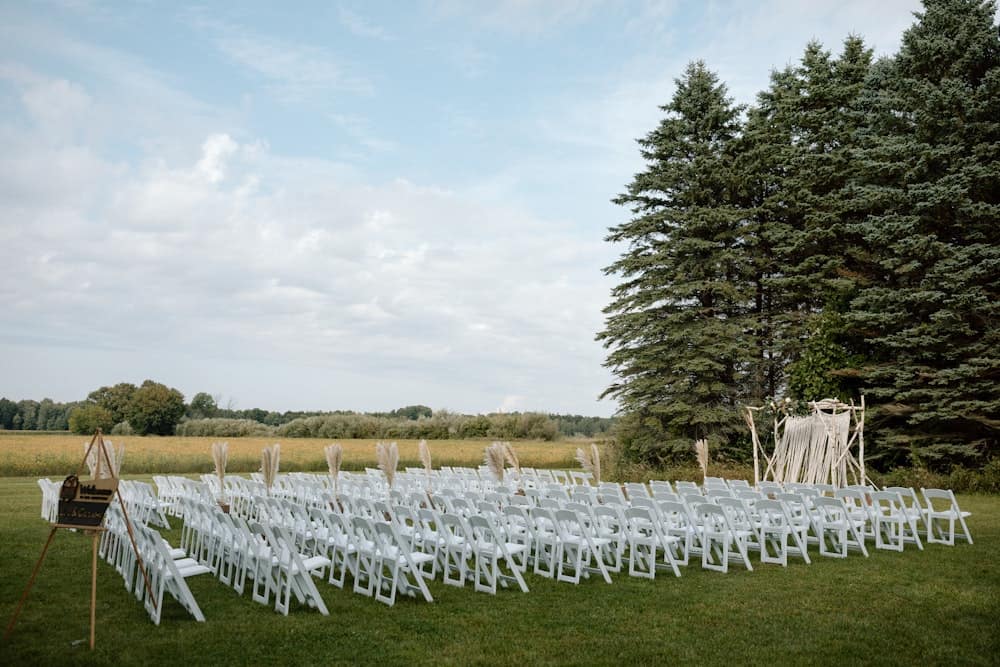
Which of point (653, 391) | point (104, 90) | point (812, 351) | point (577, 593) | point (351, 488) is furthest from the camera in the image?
point (653, 391)

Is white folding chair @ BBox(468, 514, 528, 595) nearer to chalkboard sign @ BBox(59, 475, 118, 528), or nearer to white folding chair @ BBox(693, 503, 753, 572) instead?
white folding chair @ BBox(693, 503, 753, 572)

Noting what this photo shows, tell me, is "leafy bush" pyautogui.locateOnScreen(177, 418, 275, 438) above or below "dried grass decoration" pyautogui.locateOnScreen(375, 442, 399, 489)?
above

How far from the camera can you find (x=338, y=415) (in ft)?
156

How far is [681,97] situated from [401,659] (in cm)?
2695

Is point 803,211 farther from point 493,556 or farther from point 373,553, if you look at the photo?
point 373,553

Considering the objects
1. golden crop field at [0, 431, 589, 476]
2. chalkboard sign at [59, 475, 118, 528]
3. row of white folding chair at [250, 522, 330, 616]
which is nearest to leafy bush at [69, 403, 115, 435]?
golden crop field at [0, 431, 589, 476]

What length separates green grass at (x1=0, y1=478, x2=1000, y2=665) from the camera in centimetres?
536

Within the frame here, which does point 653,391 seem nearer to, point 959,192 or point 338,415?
point 959,192

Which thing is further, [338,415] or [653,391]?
[338,415]

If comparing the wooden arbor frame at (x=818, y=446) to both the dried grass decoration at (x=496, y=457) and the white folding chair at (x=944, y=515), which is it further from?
the dried grass decoration at (x=496, y=457)

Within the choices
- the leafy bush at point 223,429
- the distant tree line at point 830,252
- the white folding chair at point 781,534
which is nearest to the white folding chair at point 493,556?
the white folding chair at point 781,534

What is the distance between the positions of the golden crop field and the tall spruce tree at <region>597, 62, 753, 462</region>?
20.2ft

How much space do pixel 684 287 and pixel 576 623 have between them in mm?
21368

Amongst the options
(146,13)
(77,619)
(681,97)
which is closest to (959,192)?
(681,97)
